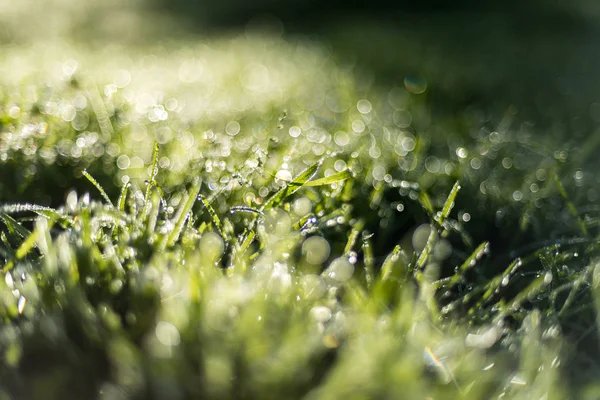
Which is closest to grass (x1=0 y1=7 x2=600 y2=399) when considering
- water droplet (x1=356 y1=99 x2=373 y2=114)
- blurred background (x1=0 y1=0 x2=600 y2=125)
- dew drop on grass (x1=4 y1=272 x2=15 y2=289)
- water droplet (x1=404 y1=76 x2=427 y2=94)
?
dew drop on grass (x1=4 y1=272 x2=15 y2=289)

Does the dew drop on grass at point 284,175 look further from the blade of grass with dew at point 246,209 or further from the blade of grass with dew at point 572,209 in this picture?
the blade of grass with dew at point 572,209

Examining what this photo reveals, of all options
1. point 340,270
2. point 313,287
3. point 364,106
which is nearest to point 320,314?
point 313,287

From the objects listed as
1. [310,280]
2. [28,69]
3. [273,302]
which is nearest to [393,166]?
[310,280]

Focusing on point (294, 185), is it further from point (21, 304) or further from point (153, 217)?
point (21, 304)

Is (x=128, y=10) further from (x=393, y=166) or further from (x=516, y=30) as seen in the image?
(x=393, y=166)

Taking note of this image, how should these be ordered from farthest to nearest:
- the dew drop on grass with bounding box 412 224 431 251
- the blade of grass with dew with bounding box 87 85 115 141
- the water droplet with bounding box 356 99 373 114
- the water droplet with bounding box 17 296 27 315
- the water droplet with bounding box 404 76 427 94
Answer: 1. the water droplet with bounding box 404 76 427 94
2. the water droplet with bounding box 356 99 373 114
3. the blade of grass with dew with bounding box 87 85 115 141
4. the dew drop on grass with bounding box 412 224 431 251
5. the water droplet with bounding box 17 296 27 315

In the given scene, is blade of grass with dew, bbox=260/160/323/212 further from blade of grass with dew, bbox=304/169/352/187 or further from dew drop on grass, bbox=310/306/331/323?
dew drop on grass, bbox=310/306/331/323

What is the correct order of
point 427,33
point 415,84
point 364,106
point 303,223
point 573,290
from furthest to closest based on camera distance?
point 427,33, point 415,84, point 364,106, point 303,223, point 573,290

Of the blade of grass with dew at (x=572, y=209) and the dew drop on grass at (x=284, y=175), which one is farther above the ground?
the blade of grass with dew at (x=572, y=209)

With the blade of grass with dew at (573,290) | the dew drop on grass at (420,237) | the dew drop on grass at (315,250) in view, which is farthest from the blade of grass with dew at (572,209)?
the dew drop on grass at (315,250)
